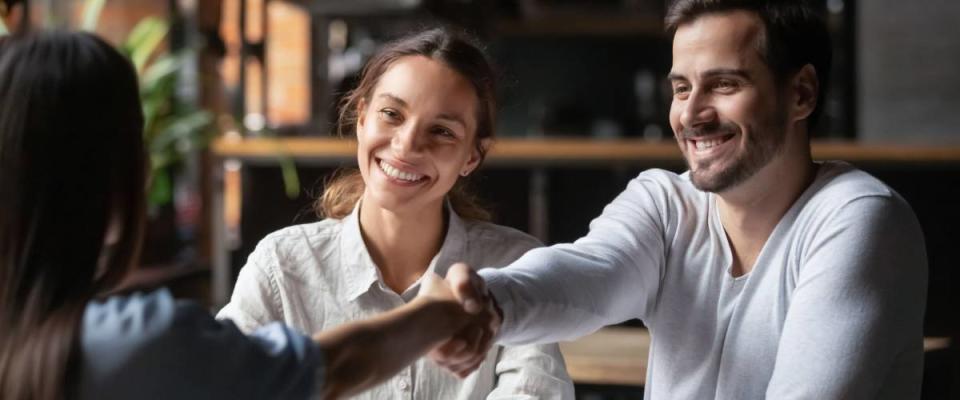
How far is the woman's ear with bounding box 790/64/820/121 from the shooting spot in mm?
1403

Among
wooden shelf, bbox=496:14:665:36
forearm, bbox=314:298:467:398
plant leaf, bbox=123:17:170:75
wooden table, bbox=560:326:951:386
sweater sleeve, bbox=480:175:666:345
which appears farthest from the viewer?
wooden shelf, bbox=496:14:665:36

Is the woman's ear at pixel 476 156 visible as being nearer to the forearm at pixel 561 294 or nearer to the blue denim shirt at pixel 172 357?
the forearm at pixel 561 294

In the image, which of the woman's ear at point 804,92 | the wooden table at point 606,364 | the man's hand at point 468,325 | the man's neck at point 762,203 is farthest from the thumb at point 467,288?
the wooden table at point 606,364

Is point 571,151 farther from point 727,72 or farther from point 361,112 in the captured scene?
point 727,72

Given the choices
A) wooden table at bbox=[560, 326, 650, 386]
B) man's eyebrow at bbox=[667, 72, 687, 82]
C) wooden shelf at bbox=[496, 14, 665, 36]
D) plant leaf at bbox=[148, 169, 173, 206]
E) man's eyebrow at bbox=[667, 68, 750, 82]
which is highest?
A: man's eyebrow at bbox=[667, 68, 750, 82]

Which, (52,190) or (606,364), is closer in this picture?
(52,190)

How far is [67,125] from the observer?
857mm

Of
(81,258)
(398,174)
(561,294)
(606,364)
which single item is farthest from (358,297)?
(606,364)

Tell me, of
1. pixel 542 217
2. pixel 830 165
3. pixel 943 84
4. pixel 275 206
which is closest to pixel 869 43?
pixel 943 84

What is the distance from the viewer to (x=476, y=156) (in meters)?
1.51

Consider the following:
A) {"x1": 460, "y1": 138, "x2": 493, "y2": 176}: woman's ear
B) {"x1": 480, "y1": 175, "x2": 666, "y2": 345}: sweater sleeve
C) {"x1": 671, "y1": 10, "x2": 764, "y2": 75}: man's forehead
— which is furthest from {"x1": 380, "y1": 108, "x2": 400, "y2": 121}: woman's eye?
{"x1": 671, "y1": 10, "x2": 764, "y2": 75}: man's forehead

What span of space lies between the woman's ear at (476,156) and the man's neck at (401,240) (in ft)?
0.20

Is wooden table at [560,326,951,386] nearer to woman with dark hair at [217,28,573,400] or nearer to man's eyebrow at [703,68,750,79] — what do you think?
woman with dark hair at [217,28,573,400]

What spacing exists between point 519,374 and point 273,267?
322mm
